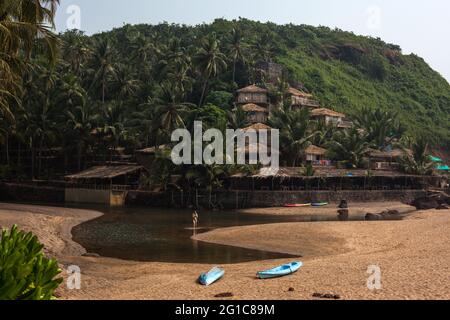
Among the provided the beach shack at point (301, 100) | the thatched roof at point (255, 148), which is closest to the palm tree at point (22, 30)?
the thatched roof at point (255, 148)

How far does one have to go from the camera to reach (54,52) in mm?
23188

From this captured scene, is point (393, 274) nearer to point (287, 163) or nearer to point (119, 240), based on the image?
point (119, 240)

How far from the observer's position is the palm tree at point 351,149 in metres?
62.7

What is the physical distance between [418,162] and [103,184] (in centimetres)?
4056

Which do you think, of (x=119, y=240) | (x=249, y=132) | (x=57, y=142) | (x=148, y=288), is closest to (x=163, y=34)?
(x=57, y=142)

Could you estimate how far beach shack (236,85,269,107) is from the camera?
82.5 m

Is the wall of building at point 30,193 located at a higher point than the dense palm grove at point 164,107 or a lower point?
lower

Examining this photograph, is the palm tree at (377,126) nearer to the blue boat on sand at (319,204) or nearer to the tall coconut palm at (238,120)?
the tall coconut palm at (238,120)

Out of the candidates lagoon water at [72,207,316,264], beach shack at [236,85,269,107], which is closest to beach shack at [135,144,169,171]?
lagoon water at [72,207,316,264]

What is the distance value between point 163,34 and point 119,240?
10051 centimetres

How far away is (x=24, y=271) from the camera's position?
9.38m

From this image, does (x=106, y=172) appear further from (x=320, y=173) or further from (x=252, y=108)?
(x=252, y=108)

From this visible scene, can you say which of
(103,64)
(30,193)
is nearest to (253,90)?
(103,64)

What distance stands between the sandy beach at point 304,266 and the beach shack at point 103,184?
2010 centimetres
